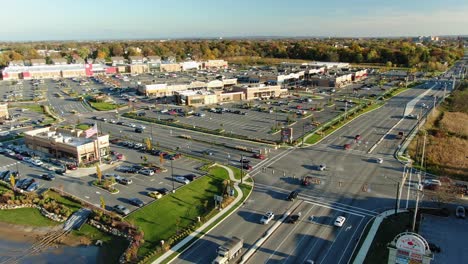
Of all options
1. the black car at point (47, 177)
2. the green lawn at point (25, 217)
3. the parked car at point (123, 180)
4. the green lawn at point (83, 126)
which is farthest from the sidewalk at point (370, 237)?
the green lawn at point (83, 126)

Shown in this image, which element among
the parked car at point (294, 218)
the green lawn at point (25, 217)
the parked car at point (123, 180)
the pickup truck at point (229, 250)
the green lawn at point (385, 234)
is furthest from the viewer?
the parked car at point (123, 180)

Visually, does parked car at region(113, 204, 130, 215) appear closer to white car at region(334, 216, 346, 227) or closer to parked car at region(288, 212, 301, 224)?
parked car at region(288, 212, 301, 224)

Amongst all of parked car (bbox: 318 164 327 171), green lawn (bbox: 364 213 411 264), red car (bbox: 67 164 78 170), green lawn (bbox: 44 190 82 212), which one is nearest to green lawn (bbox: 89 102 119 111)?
red car (bbox: 67 164 78 170)

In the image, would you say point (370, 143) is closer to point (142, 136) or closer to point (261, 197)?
point (261, 197)

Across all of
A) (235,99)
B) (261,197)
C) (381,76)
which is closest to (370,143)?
(261,197)

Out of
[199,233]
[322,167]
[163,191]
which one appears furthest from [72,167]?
[322,167]

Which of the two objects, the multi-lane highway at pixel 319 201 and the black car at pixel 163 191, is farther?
the black car at pixel 163 191

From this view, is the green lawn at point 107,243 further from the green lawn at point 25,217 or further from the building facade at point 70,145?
the building facade at point 70,145
